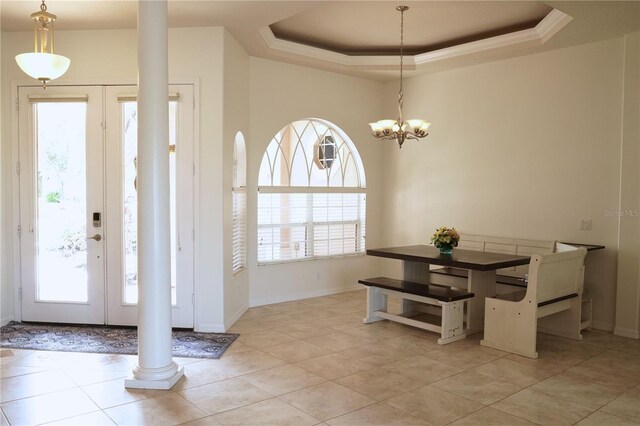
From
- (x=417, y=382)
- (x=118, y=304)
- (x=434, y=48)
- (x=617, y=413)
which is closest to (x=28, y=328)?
(x=118, y=304)

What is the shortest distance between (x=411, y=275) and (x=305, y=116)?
2.39 meters

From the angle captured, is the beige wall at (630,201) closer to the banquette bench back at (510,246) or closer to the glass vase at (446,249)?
the banquette bench back at (510,246)

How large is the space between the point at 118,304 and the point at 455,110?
4.53 meters

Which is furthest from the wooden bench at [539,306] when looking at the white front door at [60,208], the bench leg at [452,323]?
the white front door at [60,208]

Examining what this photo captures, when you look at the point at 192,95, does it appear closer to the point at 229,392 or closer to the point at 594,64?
the point at 229,392

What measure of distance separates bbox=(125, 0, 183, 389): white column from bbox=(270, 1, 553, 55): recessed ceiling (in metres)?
2.05

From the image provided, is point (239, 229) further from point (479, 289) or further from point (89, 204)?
point (479, 289)

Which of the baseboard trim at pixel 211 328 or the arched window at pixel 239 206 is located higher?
the arched window at pixel 239 206

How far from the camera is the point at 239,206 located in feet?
19.3

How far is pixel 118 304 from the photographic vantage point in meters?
5.26

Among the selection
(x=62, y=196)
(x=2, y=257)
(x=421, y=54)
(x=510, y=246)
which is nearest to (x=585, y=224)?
(x=510, y=246)

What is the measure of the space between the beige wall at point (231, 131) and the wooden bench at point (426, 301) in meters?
1.39

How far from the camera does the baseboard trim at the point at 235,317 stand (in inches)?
209

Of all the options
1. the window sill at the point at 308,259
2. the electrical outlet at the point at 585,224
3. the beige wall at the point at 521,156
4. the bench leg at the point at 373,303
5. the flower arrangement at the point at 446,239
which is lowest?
the bench leg at the point at 373,303
